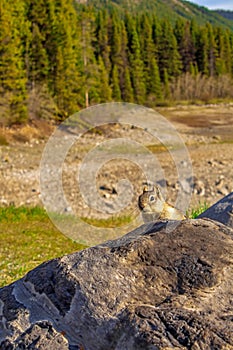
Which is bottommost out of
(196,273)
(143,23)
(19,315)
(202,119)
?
(202,119)

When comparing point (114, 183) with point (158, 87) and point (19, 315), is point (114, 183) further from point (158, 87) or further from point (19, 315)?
point (158, 87)

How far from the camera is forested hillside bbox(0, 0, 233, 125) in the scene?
132ft

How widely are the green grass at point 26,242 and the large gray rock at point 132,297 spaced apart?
611 cm

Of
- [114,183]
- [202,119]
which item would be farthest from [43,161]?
[202,119]

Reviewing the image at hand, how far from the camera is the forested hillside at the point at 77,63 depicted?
40219 millimetres

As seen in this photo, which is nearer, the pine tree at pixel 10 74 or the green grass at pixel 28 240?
the green grass at pixel 28 240

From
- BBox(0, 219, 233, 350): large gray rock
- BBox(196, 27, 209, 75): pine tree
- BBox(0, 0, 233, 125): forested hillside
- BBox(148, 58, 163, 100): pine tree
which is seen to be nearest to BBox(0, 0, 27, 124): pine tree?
BBox(0, 0, 233, 125): forested hillside

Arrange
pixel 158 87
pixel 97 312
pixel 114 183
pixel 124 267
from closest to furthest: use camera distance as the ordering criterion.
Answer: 1. pixel 97 312
2. pixel 124 267
3. pixel 114 183
4. pixel 158 87

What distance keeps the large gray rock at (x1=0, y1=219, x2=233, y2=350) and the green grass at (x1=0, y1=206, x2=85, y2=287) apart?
20.1 feet

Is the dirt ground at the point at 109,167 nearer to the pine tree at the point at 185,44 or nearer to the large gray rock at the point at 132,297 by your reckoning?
the large gray rock at the point at 132,297

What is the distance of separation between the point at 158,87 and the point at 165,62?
448 inches

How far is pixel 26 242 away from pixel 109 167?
14.2 meters

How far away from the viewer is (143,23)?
85.3 meters

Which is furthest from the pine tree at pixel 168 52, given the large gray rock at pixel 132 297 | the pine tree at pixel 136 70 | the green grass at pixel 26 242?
the large gray rock at pixel 132 297
